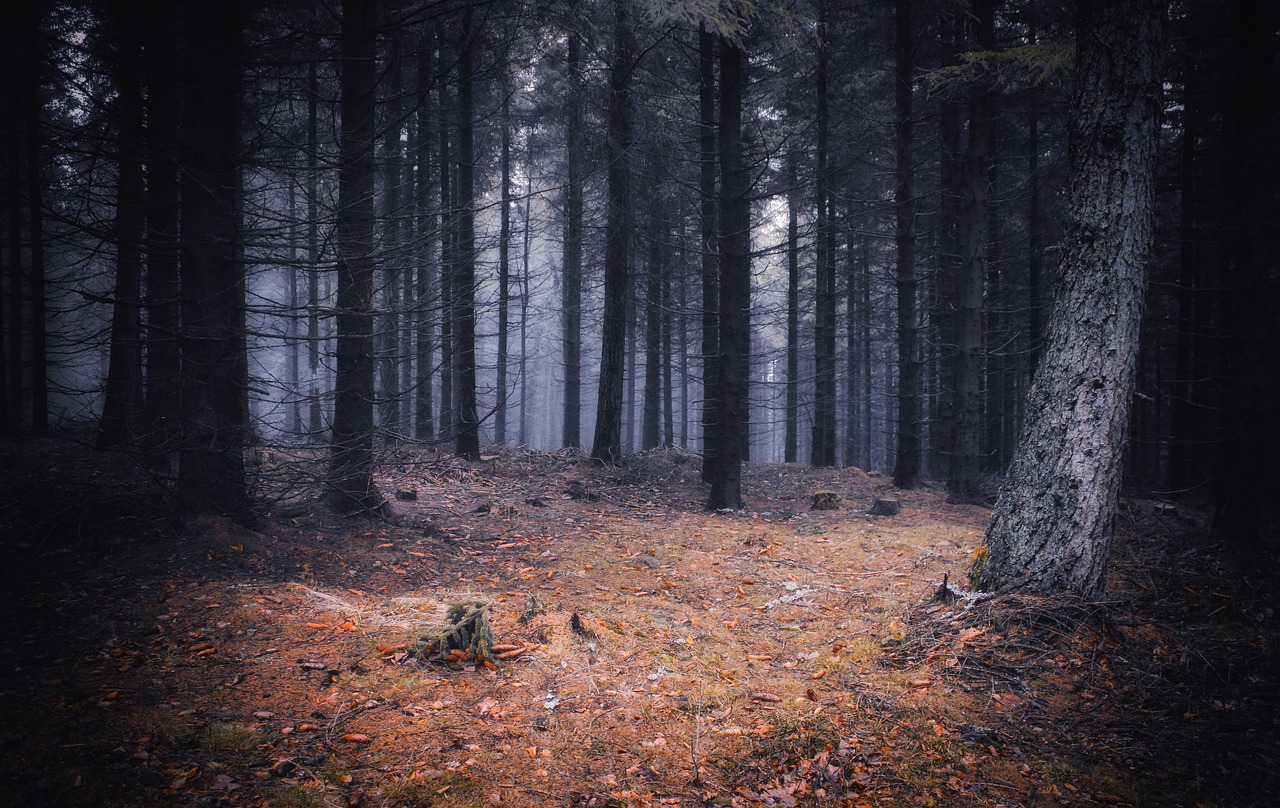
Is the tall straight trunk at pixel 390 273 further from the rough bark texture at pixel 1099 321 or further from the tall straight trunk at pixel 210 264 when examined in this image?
the rough bark texture at pixel 1099 321

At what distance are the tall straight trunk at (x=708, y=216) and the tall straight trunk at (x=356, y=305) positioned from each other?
16.7ft

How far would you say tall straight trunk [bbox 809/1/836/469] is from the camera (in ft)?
46.4

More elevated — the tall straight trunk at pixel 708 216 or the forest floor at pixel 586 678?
the tall straight trunk at pixel 708 216

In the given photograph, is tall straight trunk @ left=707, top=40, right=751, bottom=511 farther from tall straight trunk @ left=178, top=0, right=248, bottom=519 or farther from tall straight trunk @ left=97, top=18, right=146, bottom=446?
tall straight trunk @ left=97, top=18, right=146, bottom=446

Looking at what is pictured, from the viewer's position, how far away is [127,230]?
6379mm

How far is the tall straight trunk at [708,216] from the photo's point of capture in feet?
34.6

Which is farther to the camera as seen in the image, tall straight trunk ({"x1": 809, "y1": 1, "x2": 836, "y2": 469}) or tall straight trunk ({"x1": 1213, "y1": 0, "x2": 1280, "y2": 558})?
tall straight trunk ({"x1": 809, "y1": 1, "x2": 836, "y2": 469})

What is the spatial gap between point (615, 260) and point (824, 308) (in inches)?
275

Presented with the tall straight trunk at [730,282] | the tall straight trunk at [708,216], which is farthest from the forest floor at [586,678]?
the tall straight trunk at [708,216]

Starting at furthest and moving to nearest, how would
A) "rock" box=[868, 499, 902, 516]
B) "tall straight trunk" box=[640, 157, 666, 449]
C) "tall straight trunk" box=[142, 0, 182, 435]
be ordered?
1. "tall straight trunk" box=[640, 157, 666, 449]
2. "rock" box=[868, 499, 902, 516]
3. "tall straight trunk" box=[142, 0, 182, 435]

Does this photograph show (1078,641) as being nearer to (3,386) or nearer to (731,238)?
(731,238)

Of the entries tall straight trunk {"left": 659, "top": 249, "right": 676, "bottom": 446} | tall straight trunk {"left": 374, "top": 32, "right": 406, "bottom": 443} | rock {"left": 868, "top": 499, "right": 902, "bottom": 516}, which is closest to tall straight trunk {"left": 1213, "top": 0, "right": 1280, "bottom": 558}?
rock {"left": 868, "top": 499, "right": 902, "bottom": 516}

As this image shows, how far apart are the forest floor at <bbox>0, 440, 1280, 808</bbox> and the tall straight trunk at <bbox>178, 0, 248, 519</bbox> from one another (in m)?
0.56

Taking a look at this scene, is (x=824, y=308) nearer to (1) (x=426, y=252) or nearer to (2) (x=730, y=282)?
(2) (x=730, y=282)
